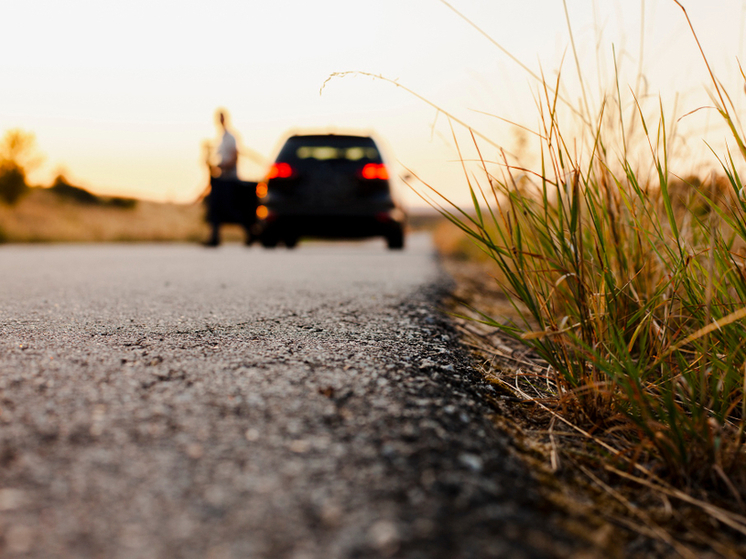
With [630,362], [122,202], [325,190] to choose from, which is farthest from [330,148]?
[122,202]

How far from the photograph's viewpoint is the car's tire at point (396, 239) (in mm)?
7914

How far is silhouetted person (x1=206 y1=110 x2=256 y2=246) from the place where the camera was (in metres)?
8.21

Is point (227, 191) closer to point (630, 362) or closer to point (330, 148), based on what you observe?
point (330, 148)

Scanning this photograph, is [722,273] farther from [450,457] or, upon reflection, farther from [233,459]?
[233,459]

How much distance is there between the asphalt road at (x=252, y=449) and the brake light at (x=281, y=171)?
5.52 metres

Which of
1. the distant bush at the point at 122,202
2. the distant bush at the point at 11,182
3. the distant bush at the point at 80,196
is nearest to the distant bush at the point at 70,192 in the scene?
the distant bush at the point at 80,196

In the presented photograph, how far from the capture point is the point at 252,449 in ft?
3.40

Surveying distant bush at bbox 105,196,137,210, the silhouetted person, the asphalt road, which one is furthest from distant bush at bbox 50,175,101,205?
the asphalt road

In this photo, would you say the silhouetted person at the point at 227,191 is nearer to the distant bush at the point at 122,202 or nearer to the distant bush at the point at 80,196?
the distant bush at the point at 122,202

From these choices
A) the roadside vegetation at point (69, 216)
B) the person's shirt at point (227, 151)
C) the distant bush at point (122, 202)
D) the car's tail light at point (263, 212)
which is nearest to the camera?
the car's tail light at point (263, 212)

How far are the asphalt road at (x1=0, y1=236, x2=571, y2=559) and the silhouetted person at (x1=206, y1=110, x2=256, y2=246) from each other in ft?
22.1

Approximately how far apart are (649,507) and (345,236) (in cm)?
674

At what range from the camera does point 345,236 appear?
7699mm

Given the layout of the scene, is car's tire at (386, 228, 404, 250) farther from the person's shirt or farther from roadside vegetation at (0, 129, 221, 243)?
roadside vegetation at (0, 129, 221, 243)
